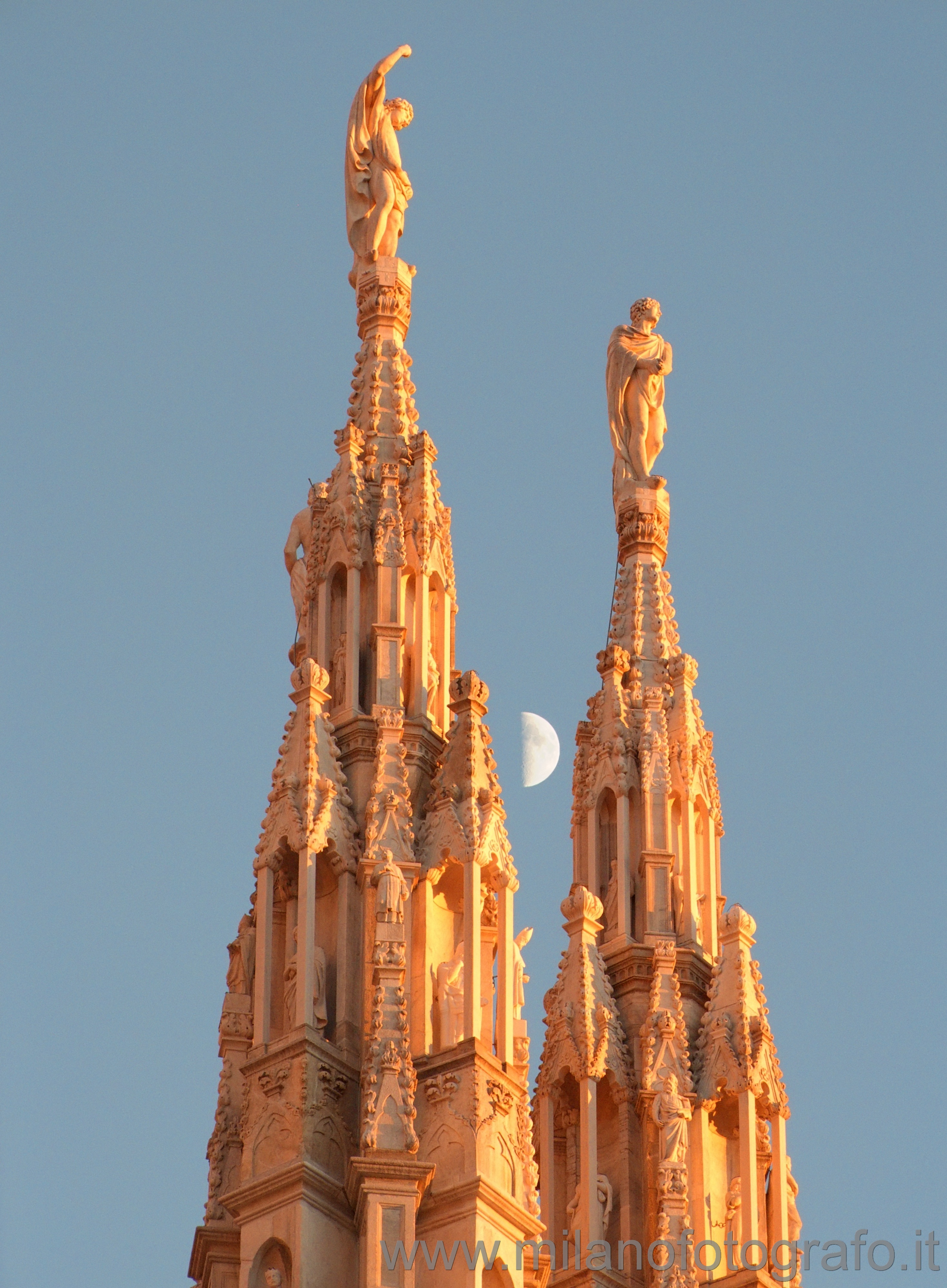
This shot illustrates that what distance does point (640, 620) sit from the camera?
55531 millimetres

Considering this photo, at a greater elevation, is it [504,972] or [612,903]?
[612,903]

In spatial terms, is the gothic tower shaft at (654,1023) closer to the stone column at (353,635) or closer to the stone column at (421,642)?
the stone column at (421,642)

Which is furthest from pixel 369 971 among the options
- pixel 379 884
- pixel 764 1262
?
pixel 764 1262

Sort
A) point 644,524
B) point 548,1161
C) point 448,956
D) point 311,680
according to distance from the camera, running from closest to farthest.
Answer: point 448,956 → point 311,680 → point 548,1161 → point 644,524

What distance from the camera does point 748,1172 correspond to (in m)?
48.4

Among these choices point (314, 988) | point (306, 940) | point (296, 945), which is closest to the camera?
point (314, 988)

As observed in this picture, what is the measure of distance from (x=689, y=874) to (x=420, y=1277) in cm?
1237

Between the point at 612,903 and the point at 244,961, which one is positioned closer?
the point at 244,961

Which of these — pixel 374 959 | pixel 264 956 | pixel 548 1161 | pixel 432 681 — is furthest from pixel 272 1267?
pixel 548 1161

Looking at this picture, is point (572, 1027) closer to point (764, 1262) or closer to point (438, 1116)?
point (764, 1262)

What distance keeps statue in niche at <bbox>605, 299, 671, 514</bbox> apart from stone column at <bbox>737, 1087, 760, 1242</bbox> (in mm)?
10985

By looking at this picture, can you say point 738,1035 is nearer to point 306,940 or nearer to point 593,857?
point 593,857

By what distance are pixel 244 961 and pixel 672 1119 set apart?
6295 mm

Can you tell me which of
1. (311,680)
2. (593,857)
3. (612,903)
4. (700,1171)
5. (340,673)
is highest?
(593,857)
